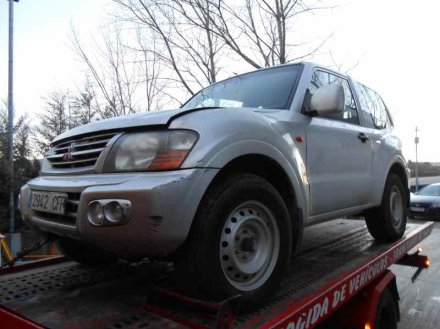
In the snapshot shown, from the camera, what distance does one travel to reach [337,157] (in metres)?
3.39

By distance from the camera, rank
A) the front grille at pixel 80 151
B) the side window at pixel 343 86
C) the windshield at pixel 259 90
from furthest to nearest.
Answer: the side window at pixel 343 86 < the windshield at pixel 259 90 < the front grille at pixel 80 151

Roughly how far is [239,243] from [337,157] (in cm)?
144

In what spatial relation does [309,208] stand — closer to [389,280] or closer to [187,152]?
[187,152]

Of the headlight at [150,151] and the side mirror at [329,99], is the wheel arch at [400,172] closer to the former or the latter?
the side mirror at [329,99]

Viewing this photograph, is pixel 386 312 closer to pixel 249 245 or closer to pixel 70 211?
pixel 249 245

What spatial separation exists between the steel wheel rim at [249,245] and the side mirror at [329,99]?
96cm

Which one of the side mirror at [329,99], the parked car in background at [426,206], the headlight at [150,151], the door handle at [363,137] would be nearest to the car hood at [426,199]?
the parked car in background at [426,206]

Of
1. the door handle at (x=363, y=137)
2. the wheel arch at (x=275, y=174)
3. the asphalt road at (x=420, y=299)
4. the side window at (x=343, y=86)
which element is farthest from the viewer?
the asphalt road at (x=420, y=299)

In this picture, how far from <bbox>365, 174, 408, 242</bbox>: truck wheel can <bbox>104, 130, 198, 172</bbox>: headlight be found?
2770 mm

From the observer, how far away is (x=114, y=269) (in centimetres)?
316

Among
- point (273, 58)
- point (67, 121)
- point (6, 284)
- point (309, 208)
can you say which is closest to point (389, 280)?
point (309, 208)

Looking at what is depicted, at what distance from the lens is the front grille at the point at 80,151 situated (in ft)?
7.73

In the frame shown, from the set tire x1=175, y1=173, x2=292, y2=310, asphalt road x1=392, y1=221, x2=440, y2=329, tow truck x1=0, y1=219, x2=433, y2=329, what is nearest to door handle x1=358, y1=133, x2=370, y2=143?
tow truck x1=0, y1=219, x2=433, y2=329

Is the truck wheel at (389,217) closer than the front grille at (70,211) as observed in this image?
No
